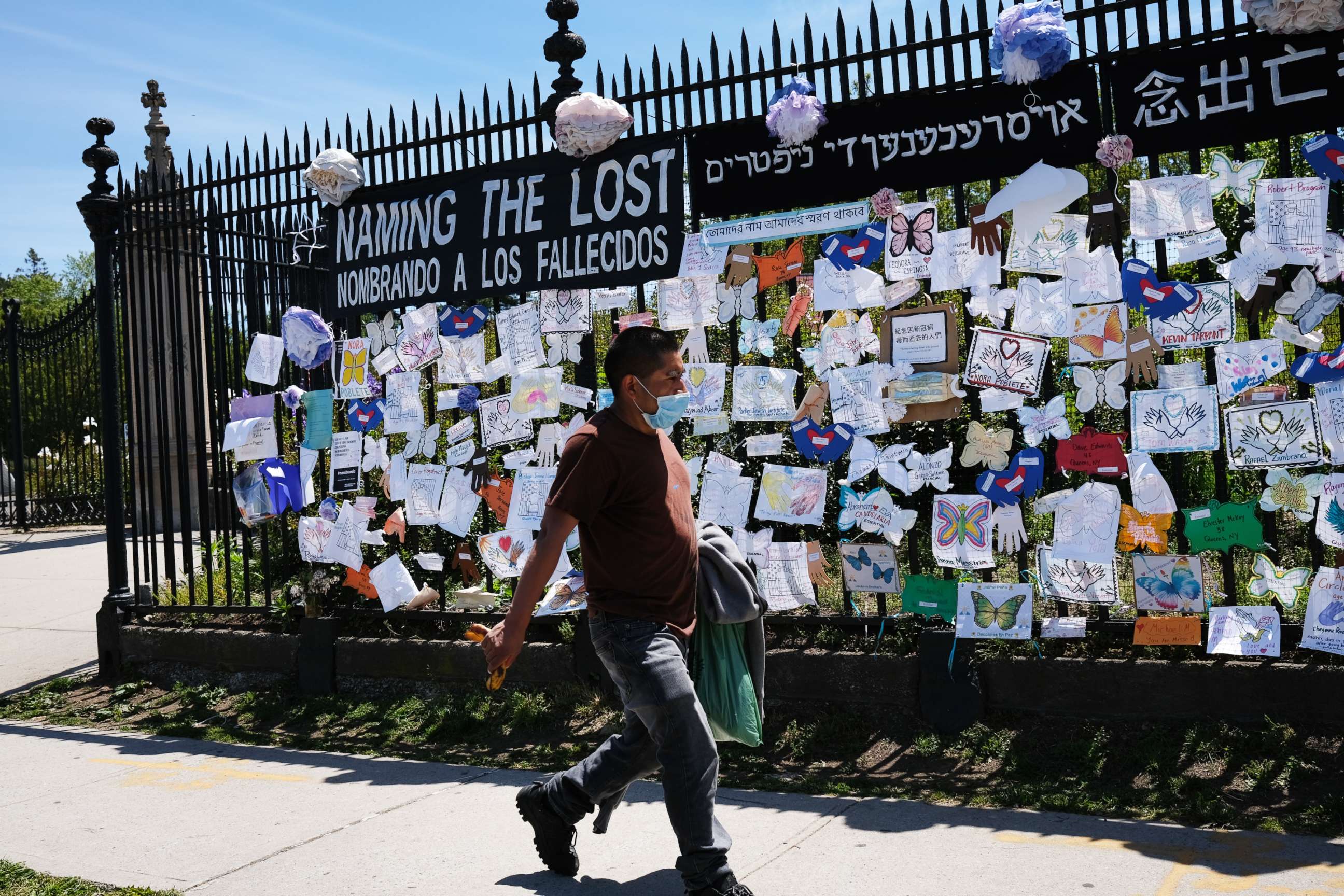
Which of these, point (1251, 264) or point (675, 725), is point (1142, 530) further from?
point (675, 725)

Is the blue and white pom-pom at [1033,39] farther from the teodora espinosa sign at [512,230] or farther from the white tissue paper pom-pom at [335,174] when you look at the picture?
the white tissue paper pom-pom at [335,174]

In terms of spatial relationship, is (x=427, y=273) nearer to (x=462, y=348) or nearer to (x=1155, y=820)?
(x=462, y=348)

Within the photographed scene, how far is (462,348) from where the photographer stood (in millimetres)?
7082

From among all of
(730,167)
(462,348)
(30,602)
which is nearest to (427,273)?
(462,348)

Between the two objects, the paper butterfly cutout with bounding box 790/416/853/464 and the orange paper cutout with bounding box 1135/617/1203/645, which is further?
the paper butterfly cutout with bounding box 790/416/853/464

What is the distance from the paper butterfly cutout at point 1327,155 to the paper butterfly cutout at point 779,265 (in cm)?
229

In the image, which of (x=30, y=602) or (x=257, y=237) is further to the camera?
(x=30, y=602)

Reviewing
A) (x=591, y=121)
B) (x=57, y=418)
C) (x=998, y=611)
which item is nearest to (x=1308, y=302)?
(x=998, y=611)

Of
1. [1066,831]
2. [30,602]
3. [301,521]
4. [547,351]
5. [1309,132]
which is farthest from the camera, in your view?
[30,602]

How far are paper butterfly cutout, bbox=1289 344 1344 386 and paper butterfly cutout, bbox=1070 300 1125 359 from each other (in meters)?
0.71

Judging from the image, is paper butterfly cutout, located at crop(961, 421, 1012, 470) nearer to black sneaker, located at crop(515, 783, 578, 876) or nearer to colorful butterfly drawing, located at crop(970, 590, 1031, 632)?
colorful butterfly drawing, located at crop(970, 590, 1031, 632)

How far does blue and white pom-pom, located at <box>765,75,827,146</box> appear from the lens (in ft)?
19.3

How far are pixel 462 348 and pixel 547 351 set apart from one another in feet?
1.83

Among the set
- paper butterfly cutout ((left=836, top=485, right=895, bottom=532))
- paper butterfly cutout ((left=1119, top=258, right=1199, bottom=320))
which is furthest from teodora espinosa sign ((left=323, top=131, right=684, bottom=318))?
paper butterfly cutout ((left=1119, top=258, right=1199, bottom=320))
